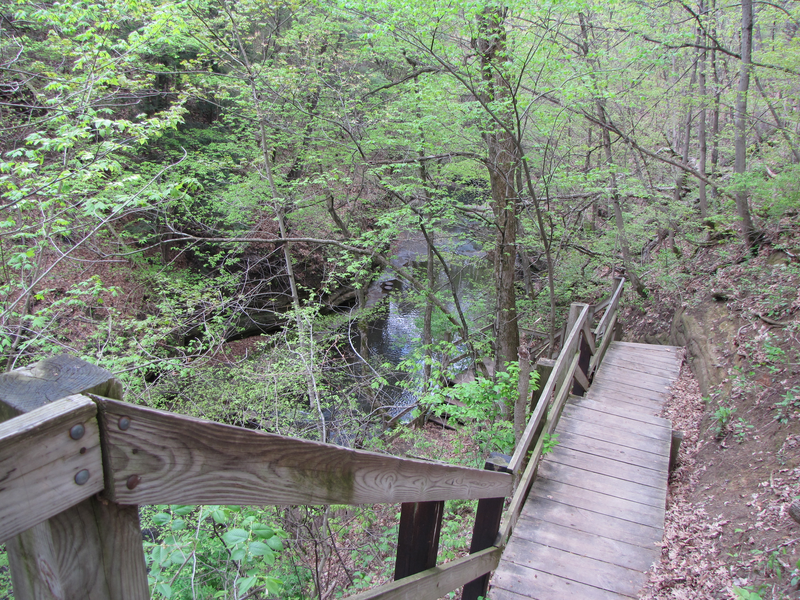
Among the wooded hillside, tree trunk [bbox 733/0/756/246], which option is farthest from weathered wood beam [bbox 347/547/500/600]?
tree trunk [bbox 733/0/756/246]

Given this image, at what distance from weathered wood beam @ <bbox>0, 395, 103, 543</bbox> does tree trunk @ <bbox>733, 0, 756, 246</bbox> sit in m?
10.3

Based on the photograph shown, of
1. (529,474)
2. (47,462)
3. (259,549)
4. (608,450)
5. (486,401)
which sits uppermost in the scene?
(47,462)

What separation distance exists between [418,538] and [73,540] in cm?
155

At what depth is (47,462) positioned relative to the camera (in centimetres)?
61

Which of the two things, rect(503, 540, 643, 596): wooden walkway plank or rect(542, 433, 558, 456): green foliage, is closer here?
rect(503, 540, 643, 596): wooden walkway plank

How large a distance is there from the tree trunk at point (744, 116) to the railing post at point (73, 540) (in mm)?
10294

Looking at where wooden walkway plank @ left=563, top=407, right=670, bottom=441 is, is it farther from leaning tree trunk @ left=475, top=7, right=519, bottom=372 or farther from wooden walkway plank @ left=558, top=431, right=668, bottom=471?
leaning tree trunk @ left=475, top=7, right=519, bottom=372

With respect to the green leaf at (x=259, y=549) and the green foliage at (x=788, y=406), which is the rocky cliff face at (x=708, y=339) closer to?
the green foliage at (x=788, y=406)

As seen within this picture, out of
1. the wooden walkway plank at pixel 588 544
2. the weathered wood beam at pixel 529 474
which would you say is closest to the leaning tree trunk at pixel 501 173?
the weathered wood beam at pixel 529 474

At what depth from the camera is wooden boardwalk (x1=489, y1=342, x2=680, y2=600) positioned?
3494mm

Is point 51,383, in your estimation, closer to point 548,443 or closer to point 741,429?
point 548,443

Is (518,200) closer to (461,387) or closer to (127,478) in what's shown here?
(461,387)

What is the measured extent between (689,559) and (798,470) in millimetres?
1345

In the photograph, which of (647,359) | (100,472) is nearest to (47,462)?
(100,472)
